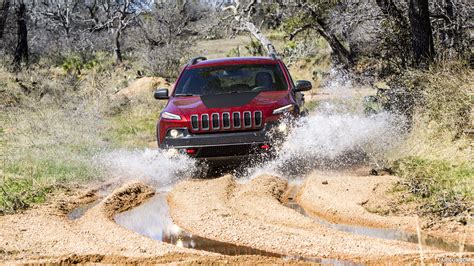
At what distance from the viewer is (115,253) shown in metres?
5.53

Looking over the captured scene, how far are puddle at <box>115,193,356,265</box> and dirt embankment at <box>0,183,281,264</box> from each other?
18 cm

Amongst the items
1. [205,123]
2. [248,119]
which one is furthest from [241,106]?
[205,123]

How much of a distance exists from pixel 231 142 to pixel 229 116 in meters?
0.41

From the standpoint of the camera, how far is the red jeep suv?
954 centimetres

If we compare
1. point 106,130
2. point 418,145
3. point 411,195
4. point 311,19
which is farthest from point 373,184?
Answer: point 311,19

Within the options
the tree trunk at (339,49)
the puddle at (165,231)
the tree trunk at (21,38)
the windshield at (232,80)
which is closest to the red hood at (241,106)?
the windshield at (232,80)

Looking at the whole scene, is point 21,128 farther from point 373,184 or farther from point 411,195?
point 411,195

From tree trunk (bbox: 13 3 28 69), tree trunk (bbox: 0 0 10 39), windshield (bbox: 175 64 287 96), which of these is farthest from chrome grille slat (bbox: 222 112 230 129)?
tree trunk (bbox: 13 3 28 69)

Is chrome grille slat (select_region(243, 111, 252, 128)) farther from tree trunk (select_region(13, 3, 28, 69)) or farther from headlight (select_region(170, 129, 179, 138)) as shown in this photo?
tree trunk (select_region(13, 3, 28, 69))

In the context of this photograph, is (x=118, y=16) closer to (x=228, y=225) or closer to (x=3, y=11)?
(x=3, y=11)

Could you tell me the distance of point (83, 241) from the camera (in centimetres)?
610

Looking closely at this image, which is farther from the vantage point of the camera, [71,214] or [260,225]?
[71,214]

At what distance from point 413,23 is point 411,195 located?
6668 mm

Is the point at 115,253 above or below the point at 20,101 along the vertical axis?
above
